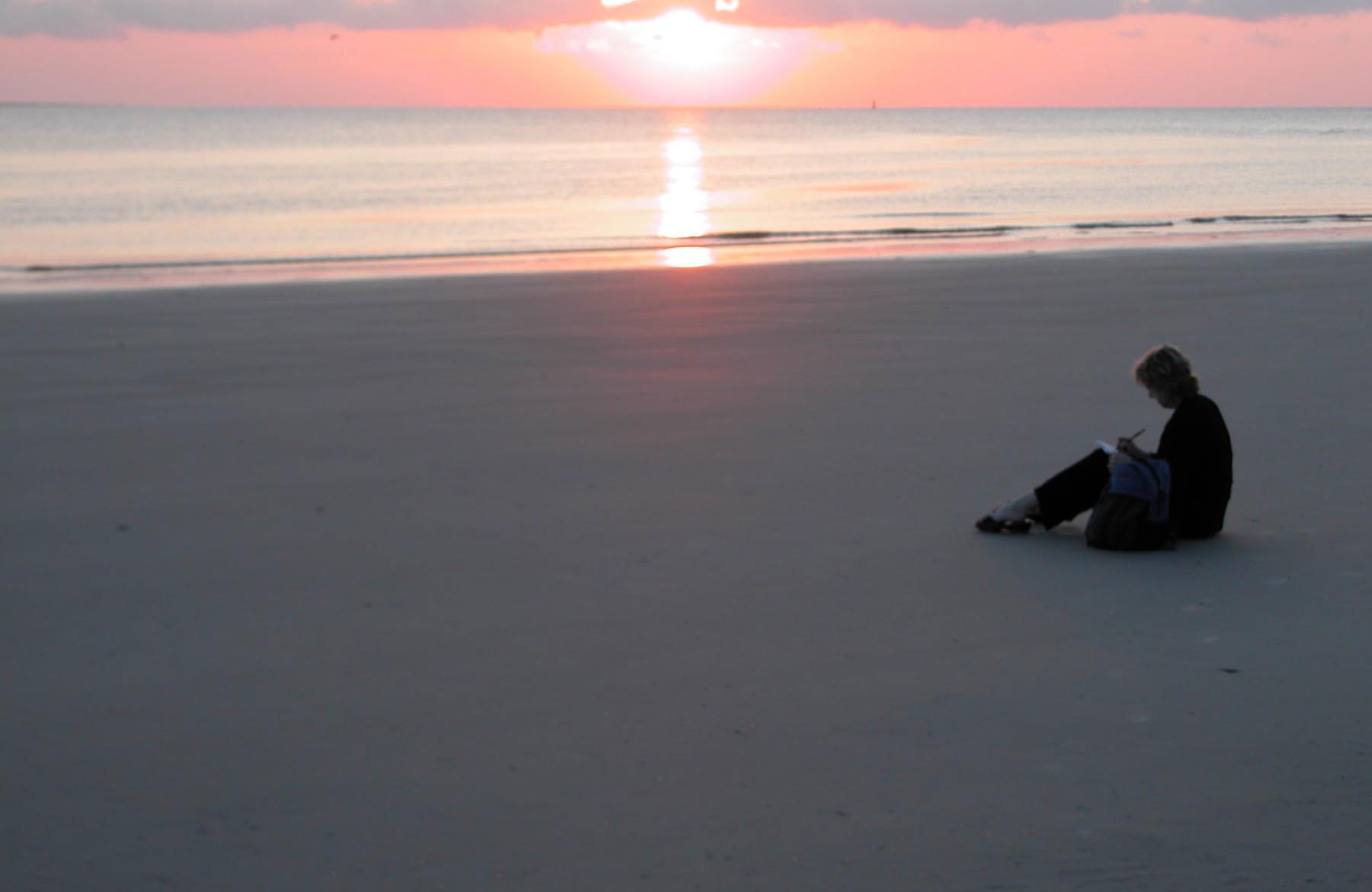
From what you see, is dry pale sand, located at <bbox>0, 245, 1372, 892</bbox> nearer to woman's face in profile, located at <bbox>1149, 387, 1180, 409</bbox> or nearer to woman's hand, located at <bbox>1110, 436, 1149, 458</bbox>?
woman's hand, located at <bbox>1110, 436, 1149, 458</bbox>

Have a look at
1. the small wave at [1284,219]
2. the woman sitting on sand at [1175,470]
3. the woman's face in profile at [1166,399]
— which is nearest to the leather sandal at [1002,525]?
the woman sitting on sand at [1175,470]

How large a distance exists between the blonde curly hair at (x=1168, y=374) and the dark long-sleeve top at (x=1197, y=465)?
5cm

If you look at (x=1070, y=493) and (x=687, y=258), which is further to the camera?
(x=687, y=258)

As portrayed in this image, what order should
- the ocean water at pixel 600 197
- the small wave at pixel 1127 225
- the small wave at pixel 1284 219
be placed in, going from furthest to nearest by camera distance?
the small wave at pixel 1284 219 → the small wave at pixel 1127 225 → the ocean water at pixel 600 197

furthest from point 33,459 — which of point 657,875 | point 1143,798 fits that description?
point 1143,798

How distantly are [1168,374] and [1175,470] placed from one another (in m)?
0.45

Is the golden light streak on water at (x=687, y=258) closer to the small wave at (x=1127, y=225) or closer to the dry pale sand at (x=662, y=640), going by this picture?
the small wave at (x=1127, y=225)

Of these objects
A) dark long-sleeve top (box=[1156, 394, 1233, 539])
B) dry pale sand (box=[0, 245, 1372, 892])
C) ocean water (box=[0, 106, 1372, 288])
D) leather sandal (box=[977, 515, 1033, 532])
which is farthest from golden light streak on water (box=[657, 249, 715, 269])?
dark long-sleeve top (box=[1156, 394, 1233, 539])

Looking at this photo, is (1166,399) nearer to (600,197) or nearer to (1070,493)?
(1070,493)

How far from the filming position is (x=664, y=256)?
2397 cm

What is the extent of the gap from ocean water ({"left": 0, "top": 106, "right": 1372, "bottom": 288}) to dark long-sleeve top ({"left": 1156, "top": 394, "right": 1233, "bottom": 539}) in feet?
59.1

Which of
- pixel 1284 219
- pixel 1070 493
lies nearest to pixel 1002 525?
pixel 1070 493

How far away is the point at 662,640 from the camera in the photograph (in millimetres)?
5270

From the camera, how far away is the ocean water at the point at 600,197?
27.6 metres
